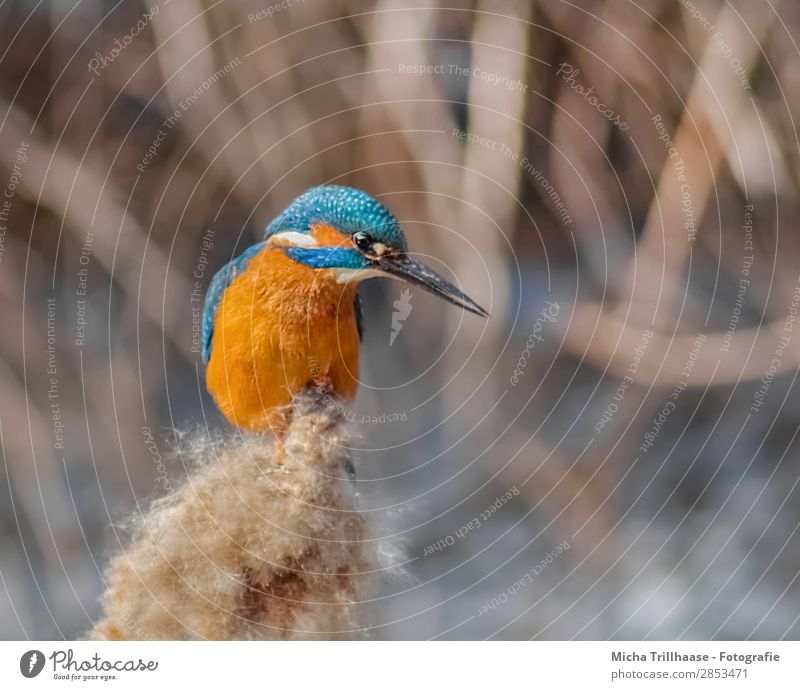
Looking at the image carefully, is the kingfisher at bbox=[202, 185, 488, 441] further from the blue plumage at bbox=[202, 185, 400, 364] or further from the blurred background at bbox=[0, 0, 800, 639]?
the blurred background at bbox=[0, 0, 800, 639]

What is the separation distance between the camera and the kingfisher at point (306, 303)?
2.56 feet

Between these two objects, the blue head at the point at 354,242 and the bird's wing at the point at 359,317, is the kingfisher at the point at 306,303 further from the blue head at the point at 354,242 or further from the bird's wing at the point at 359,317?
the bird's wing at the point at 359,317

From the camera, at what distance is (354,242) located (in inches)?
31.2

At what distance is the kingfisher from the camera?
2.56 feet

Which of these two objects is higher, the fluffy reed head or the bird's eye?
the bird's eye

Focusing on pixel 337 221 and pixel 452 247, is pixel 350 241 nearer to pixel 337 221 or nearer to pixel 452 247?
pixel 337 221

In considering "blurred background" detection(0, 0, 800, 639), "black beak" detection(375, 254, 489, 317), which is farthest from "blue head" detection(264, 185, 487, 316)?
"blurred background" detection(0, 0, 800, 639)

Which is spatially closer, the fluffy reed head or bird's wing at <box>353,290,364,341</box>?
the fluffy reed head

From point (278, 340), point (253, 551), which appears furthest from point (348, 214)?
point (253, 551)

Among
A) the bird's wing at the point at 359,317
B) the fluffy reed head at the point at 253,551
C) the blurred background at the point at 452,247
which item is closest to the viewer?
the fluffy reed head at the point at 253,551

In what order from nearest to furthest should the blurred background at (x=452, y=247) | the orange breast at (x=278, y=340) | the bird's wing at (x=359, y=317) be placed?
the orange breast at (x=278, y=340)
the bird's wing at (x=359, y=317)
the blurred background at (x=452, y=247)

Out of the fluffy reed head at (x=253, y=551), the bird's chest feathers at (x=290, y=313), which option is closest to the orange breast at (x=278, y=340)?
the bird's chest feathers at (x=290, y=313)

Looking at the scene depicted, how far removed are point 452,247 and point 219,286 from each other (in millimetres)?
451

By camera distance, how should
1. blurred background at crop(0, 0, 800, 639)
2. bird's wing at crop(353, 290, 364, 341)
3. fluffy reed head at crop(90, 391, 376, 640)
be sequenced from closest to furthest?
fluffy reed head at crop(90, 391, 376, 640) → bird's wing at crop(353, 290, 364, 341) → blurred background at crop(0, 0, 800, 639)
